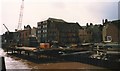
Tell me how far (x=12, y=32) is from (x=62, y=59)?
91564 millimetres

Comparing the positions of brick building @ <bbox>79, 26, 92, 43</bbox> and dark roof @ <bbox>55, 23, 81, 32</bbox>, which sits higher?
dark roof @ <bbox>55, 23, 81, 32</bbox>

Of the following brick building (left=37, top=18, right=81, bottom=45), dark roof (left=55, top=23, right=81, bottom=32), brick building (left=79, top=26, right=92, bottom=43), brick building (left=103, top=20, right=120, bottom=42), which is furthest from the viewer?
brick building (left=79, top=26, right=92, bottom=43)

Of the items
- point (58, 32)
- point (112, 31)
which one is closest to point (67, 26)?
point (58, 32)

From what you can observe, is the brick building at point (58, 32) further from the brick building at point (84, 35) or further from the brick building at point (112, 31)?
the brick building at point (112, 31)

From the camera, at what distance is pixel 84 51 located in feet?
187

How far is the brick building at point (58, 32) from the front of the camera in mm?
97312

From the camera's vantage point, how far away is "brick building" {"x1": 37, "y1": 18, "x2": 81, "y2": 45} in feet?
319

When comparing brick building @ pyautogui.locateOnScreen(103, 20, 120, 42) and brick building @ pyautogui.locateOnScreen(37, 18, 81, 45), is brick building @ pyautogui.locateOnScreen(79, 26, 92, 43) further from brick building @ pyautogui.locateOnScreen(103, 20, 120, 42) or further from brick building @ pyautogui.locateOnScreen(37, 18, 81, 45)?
brick building @ pyautogui.locateOnScreen(103, 20, 120, 42)

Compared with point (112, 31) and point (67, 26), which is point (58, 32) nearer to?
point (67, 26)

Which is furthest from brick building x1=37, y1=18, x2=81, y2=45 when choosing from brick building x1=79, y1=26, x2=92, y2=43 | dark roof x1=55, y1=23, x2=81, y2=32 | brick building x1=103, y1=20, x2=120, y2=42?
brick building x1=103, y1=20, x2=120, y2=42

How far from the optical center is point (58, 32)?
97.9 m

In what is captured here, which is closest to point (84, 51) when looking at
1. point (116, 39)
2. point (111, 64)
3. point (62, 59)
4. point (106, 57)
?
point (62, 59)

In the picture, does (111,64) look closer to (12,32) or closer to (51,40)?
(51,40)

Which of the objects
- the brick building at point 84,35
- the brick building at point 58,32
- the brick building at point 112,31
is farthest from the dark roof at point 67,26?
the brick building at point 112,31
